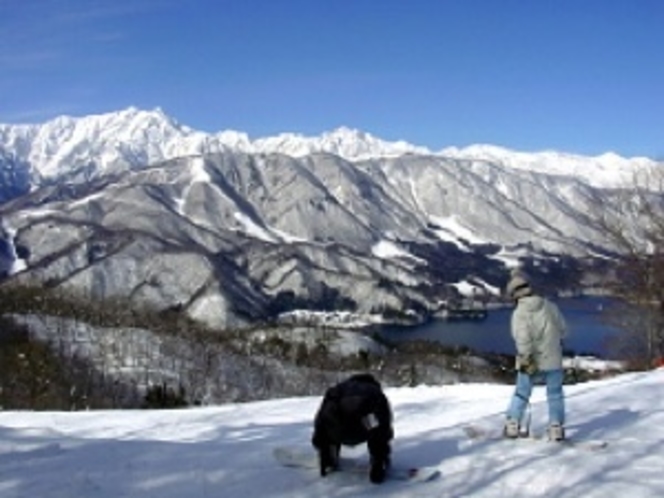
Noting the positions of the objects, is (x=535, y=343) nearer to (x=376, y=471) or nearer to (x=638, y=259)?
(x=376, y=471)

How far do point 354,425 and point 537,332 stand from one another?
3.12 m

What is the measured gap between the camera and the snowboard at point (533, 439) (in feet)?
33.2

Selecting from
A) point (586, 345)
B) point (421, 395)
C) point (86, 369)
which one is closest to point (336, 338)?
point (586, 345)

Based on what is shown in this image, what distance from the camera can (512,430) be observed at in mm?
10648

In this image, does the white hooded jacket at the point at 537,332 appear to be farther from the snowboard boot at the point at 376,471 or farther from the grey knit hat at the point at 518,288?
the snowboard boot at the point at 376,471

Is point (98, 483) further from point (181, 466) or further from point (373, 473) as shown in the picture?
point (373, 473)

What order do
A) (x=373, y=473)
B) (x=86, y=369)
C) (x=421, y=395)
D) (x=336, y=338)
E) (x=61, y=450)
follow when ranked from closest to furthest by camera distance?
(x=373, y=473), (x=61, y=450), (x=421, y=395), (x=86, y=369), (x=336, y=338)

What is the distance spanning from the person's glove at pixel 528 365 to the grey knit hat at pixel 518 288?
0.76 m

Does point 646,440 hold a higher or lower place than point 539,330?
lower

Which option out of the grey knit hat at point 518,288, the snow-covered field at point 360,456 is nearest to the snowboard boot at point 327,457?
the snow-covered field at point 360,456

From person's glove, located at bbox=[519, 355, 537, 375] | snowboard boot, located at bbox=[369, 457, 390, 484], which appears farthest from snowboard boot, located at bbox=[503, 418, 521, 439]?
snowboard boot, located at bbox=[369, 457, 390, 484]

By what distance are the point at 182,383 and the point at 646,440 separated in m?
101

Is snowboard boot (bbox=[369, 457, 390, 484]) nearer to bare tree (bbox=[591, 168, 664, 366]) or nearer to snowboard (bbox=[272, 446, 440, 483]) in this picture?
snowboard (bbox=[272, 446, 440, 483])

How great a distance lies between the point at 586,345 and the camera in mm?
155875
